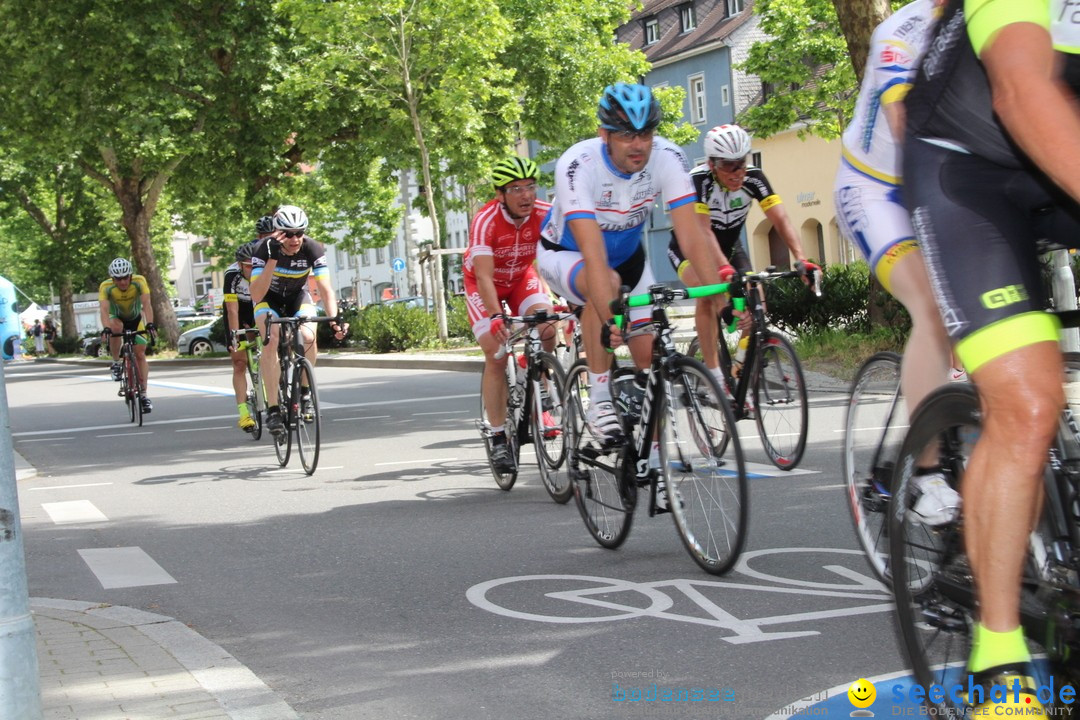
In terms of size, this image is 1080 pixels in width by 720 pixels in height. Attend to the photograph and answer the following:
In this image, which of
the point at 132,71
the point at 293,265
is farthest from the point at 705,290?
the point at 132,71

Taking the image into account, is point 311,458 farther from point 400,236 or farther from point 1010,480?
point 400,236

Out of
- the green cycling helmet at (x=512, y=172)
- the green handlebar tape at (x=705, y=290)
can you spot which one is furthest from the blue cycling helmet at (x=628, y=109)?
the green cycling helmet at (x=512, y=172)

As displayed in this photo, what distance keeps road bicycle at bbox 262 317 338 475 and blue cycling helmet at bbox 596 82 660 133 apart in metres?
4.76

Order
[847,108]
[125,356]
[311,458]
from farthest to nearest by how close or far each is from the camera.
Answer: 1. [847,108]
2. [125,356]
3. [311,458]

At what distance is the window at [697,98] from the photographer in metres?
61.0

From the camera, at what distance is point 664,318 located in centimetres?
585

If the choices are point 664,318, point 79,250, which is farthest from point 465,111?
point 79,250

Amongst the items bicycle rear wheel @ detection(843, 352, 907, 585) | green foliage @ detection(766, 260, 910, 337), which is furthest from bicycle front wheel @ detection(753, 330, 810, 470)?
green foliage @ detection(766, 260, 910, 337)

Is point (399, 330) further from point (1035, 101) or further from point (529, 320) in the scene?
point (1035, 101)

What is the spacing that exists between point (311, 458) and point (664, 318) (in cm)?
539

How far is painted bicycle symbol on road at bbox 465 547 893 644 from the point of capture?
5.00 m

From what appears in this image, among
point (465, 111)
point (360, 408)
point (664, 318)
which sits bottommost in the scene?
point (360, 408)

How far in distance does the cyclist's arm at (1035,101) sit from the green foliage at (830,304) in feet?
47.2

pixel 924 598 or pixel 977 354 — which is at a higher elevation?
pixel 977 354
